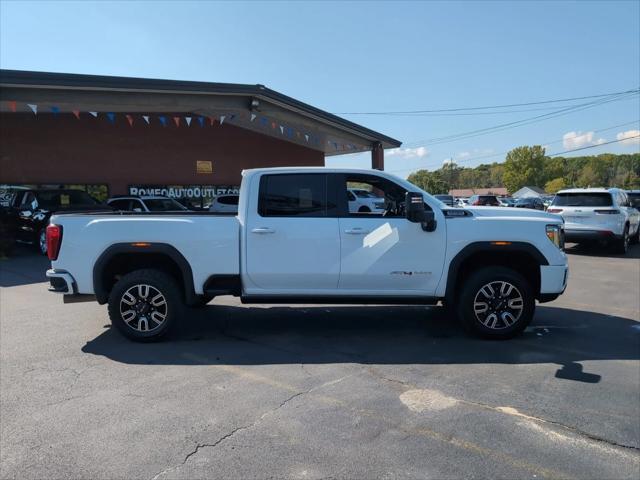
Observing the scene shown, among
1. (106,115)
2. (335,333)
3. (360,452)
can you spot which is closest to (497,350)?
(335,333)

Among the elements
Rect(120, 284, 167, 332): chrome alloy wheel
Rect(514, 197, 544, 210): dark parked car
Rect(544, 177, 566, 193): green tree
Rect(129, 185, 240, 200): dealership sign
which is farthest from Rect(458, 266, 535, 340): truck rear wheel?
Rect(544, 177, 566, 193): green tree

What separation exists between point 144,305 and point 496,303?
12.9 feet

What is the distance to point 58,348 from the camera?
541 centimetres

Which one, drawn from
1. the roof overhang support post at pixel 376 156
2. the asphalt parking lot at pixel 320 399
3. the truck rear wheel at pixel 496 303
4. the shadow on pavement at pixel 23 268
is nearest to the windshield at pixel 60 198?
the shadow on pavement at pixel 23 268

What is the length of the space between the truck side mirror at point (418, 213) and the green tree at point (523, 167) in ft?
428

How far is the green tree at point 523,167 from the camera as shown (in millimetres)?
125188

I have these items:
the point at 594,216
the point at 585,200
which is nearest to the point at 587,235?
the point at 594,216

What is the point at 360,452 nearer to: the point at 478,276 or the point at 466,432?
the point at 466,432

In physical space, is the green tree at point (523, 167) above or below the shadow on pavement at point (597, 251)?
above

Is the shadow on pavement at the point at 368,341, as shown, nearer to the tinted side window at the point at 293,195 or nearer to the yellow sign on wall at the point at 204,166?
the tinted side window at the point at 293,195

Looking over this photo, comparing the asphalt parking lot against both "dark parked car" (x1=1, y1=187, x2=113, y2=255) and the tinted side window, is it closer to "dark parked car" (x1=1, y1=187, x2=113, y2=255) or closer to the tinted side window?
the tinted side window

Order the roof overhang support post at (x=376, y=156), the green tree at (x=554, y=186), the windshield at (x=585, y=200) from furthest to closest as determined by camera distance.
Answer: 1. the green tree at (x=554, y=186)
2. the roof overhang support post at (x=376, y=156)
3. the windshield at (x=585, y=200)

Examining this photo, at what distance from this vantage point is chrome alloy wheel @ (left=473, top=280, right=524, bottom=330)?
5.48m

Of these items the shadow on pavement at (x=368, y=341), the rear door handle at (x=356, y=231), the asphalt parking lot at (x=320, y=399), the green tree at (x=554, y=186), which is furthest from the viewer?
the green tree at (x=554, y=186)
